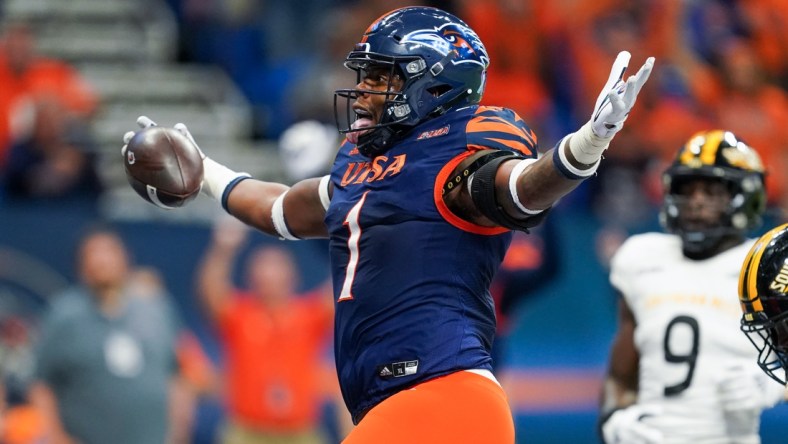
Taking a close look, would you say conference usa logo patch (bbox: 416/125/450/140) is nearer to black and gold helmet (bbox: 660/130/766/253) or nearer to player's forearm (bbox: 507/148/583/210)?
player's forearm (bbox: 507/148/583/210)

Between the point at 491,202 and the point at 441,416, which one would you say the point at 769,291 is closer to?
the point at 491,202

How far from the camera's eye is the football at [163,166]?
15.8ft

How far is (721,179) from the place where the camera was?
5516 mm

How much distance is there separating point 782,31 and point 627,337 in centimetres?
742

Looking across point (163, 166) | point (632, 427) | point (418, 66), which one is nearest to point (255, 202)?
point (163, 166)

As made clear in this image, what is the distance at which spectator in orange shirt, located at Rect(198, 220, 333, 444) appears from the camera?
8.99 m

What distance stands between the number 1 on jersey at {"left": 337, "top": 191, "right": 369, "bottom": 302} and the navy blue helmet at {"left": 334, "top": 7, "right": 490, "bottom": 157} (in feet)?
0.72

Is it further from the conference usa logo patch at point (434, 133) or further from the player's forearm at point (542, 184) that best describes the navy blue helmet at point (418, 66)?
the player's forearm at point (542, 184)

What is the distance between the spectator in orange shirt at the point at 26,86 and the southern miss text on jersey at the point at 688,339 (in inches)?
211

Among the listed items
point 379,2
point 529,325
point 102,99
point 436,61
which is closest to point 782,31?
point 379,2

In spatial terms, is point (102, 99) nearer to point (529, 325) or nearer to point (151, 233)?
point (151, 233)

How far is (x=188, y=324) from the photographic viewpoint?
913cm

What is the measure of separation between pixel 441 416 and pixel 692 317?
1.75 m

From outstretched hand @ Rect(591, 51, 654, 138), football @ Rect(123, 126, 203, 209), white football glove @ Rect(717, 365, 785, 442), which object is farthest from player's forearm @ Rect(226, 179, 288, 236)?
white football glove @ Rect(717, 365, 785, 442)
